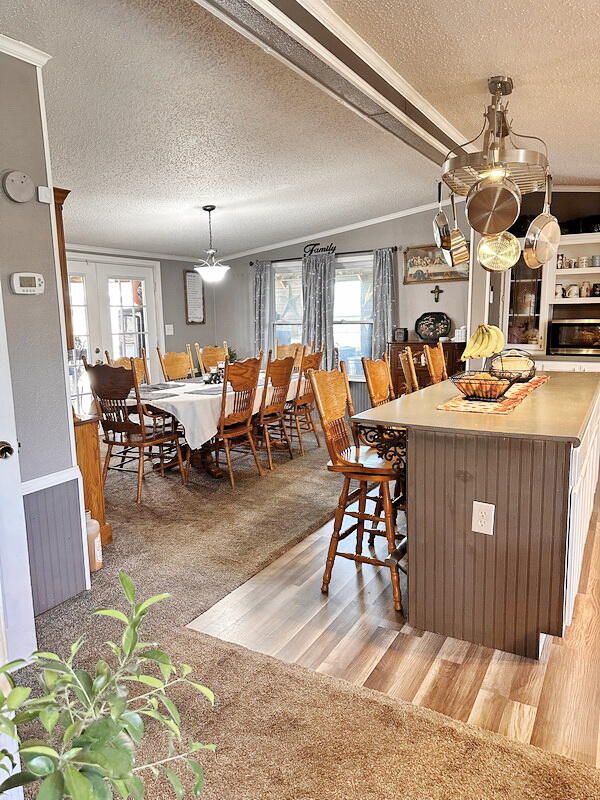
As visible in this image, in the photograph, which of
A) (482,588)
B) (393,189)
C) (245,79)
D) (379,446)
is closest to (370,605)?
(482,588)

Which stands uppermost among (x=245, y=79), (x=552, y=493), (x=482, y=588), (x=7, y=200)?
(x=245, y=79)

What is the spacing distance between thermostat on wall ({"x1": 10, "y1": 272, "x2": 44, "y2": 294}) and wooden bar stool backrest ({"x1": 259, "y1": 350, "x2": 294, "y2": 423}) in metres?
2.45

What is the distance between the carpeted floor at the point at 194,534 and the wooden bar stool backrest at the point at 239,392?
1.63ft

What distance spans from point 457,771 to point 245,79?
9.80 ft

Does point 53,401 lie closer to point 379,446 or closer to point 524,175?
point 379,446

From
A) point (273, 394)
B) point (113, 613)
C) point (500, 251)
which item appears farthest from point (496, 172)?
point (273, 394)

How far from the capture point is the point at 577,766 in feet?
5.34

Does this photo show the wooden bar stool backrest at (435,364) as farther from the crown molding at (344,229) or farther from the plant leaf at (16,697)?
the plant leaf at (16,697)

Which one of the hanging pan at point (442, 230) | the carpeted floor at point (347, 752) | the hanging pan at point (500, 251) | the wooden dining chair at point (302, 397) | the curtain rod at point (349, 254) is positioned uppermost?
the curtain rod at point (349, 254)

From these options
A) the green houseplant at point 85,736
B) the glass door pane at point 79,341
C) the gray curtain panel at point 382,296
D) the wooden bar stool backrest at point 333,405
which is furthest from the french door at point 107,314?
the green houseplant at point 85,736

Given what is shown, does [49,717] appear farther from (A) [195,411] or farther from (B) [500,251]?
(A) [195,411]

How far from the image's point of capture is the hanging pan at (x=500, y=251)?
10.3 feet

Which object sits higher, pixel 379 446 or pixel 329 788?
pixel 379 446

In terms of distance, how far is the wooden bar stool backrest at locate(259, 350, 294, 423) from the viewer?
15.6 ft
